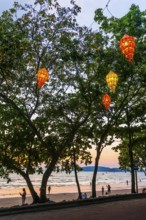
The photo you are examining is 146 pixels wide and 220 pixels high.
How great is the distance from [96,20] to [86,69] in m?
3.39

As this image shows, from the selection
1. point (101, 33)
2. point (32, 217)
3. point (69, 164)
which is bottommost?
point (32, 217)

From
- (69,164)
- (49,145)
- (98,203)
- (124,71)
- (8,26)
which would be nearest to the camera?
(8,26)

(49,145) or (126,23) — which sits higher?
(126,23)

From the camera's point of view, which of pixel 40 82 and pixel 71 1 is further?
pixel 71 1

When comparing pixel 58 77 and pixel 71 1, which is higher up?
pixel 71 1

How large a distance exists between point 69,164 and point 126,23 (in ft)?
45.8

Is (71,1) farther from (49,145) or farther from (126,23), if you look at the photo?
(49,145)

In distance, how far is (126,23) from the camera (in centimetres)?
1956

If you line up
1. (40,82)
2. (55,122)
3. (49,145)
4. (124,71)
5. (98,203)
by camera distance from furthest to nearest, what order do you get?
(55,122), (49,145), (124,71), (98,203), (40,82)

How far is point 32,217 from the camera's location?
13.7m

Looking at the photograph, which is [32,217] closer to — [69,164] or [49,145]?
[49,145]

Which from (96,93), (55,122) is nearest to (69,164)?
(55,122)

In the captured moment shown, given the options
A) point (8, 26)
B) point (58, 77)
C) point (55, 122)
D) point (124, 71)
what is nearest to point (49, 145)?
point (55, 122)

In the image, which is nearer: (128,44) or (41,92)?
→ (128,44)
